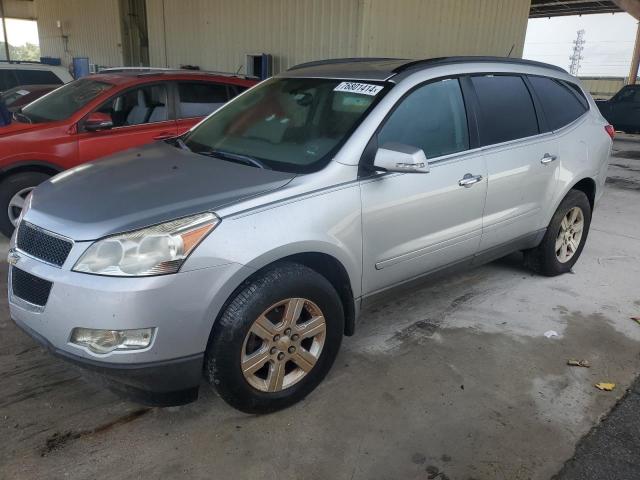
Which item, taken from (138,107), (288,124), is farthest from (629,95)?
(288,124)

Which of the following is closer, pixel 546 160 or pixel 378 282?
pixel 378 282

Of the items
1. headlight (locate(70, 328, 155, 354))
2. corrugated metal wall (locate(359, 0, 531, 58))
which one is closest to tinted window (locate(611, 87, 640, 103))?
corrugated metal wall (locate(359, 0, 531, 58))

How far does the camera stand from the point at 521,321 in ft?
12.7

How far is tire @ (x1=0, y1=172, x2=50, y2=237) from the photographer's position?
4.96 metres

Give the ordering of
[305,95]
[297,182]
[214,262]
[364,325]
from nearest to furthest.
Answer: [214,262]
[297,182]
[305,95]
[364,325]

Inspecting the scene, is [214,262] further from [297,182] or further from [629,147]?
[629,147]

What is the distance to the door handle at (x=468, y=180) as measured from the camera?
132 inches

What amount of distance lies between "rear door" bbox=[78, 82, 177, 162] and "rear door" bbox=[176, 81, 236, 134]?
113 millimetres

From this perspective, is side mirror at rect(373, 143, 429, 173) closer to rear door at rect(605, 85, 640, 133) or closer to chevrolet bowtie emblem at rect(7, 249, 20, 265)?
chevrolet bowtie emblem at rect(7, 249, 20, 265)

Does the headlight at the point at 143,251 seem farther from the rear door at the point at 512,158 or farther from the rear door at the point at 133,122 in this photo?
the rear door at the point at 133,122

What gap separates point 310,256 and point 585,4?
66.2ft

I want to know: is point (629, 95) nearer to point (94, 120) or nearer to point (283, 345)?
point (94, 120)

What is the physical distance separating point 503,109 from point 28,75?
8364 mm

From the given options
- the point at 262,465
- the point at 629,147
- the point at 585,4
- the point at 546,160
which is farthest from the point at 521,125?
the point at 585,4
